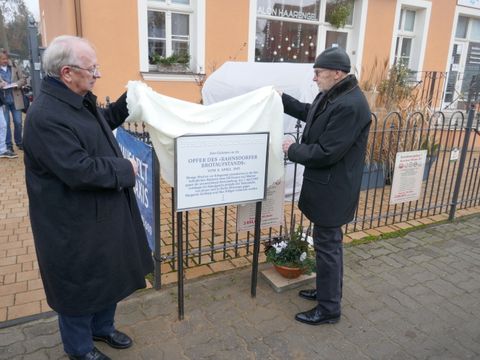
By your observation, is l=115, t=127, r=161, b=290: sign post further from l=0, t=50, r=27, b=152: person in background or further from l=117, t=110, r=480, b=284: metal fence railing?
l=0, t=50, r=27, b=152: person in background

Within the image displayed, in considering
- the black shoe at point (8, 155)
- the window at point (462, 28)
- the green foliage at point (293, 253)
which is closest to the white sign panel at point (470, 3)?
the window at point (462, 28)

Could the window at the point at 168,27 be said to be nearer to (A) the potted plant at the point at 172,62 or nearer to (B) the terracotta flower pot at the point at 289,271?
(A) the potted plant at the point at 172,62

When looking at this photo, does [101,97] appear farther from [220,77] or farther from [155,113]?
[155,113]

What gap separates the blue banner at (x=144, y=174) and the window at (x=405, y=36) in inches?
373

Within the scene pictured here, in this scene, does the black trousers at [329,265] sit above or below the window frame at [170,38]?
below

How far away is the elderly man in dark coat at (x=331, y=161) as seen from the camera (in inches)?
96.6

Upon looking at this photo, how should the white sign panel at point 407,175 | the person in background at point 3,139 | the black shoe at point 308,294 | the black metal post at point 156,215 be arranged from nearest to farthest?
the black metal post at point 156,215, the black shoe at point 308,294, the white sign panel at point 407,175, the person in background at point 3,139

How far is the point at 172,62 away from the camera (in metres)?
7.77

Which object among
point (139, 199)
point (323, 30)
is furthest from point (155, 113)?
point (323, 30)

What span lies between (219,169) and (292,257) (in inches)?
43.8

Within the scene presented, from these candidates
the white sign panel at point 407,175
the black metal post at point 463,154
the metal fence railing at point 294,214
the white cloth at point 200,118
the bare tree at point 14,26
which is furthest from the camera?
the bare tree at point 14,26

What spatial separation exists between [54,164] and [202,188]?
3.19 feet

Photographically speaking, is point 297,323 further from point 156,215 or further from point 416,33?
point 416,33

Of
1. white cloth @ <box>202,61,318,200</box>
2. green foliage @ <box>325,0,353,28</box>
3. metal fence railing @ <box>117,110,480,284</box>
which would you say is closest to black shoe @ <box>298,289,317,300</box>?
metal fence railing @ <box>117,110,480,284</box>
